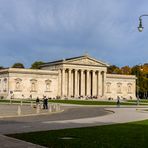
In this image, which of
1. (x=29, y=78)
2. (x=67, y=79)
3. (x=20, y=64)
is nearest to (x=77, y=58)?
(x=67, y=79)

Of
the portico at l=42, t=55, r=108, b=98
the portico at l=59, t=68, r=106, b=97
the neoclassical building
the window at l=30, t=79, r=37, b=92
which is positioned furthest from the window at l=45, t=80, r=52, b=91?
the window at l=30, t=79, r=37, b=92

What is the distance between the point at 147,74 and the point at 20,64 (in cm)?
6183

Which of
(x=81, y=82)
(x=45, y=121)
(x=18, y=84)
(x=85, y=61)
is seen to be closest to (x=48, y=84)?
(x=18, y=84)

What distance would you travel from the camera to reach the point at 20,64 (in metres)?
183

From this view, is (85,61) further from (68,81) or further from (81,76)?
(68,81)

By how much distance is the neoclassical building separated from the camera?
124 metres

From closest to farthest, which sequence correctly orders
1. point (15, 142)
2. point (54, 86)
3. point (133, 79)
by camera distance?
point (15, 142)
point (54, 86)
point (133, 79)

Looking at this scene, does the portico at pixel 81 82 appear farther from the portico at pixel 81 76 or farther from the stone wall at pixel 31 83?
the stone wall at pixel 31 83

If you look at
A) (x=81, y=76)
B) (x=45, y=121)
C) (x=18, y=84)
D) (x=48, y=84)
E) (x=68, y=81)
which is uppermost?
(x=81, y=76)

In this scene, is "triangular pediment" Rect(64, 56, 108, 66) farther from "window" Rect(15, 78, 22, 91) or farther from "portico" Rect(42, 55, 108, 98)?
"window" Rect(15, 78, 22, 91)

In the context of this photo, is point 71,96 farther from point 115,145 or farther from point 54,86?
point 115,145

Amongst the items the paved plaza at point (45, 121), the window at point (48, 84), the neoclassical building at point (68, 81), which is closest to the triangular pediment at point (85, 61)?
the neoclassical building at point (68, 81)

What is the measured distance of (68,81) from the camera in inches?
5246

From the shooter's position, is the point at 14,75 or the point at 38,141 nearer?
the point at 38,141
